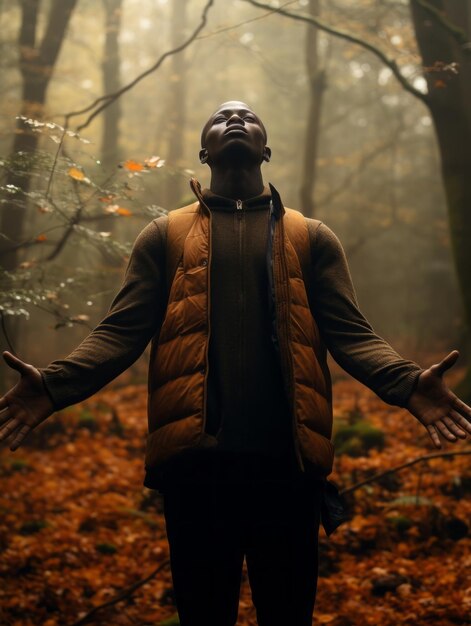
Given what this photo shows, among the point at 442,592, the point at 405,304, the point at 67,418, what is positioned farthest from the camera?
the point at 405,304

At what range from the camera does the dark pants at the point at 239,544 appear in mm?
2748

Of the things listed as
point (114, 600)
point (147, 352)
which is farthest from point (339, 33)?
point (147, 352)

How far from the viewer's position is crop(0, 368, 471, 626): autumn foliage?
515 centimetres

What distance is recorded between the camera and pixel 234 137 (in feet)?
9.94

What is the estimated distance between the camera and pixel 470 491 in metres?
6.67

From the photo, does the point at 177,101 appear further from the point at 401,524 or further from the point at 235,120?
the point at 235,120

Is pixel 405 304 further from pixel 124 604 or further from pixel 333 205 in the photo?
pixel 124 604

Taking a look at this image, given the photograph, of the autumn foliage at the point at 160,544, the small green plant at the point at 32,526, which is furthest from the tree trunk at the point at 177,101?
the small green plant at the point at 32,526

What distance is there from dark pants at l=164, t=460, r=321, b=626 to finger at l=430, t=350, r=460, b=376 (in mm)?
739

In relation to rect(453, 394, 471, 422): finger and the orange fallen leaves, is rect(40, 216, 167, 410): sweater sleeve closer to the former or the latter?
rect(453, 394, 471, 422): finger

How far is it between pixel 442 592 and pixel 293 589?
297 centimetres

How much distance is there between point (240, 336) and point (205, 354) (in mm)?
199

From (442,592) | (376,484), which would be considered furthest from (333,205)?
(442,592)

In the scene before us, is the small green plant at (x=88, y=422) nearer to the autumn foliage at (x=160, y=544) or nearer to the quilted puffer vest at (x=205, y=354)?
the autumn foliage at (x=160, y=544)
